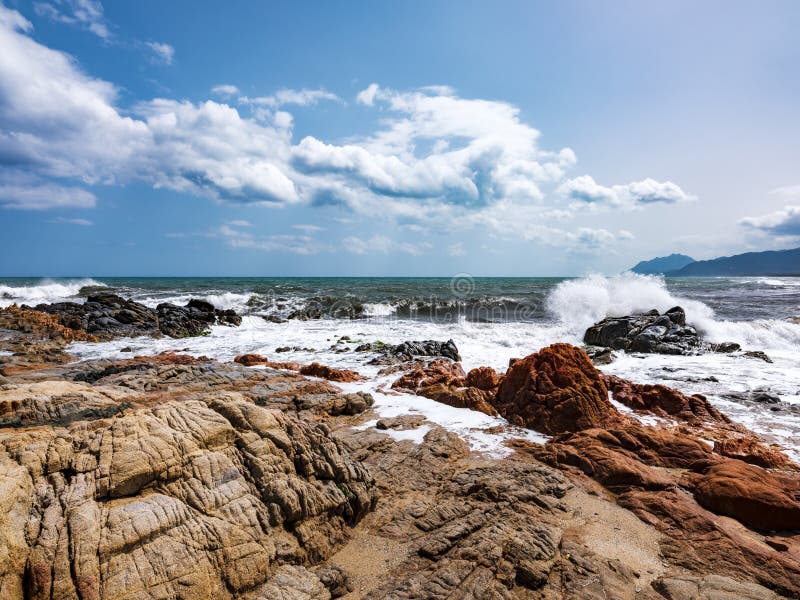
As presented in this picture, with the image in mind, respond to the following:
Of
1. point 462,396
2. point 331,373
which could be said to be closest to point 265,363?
point 331,373

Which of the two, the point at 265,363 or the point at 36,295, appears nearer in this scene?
the point at 265,363

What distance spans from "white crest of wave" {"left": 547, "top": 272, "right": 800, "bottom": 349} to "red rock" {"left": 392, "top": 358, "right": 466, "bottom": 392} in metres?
11.9

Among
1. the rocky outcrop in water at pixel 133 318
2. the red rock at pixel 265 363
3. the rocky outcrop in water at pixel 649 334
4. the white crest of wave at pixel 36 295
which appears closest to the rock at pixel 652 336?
the rocky outcrop in water at pixel 649 334

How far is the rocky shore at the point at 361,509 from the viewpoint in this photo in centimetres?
313

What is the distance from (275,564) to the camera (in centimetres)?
367

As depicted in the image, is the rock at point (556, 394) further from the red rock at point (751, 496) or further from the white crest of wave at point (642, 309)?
the white crest of wave at point (642, 309)

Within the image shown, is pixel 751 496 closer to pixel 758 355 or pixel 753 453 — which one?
pixel 753 453

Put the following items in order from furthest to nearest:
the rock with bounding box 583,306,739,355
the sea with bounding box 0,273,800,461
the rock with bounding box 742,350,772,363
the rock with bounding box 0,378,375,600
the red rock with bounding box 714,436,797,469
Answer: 1. the rock with bounding box 583,306,739,355
2. the rock with bounding box 742,350,772,363
3. the sea with bounding box 0,273,800,461
4. the red rock with bounding box 714,436,797,469
5. the rock with bounding box 0,378,375,600

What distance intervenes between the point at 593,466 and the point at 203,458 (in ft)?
18.1

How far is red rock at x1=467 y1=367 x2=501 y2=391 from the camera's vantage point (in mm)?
10625

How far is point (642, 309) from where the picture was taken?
24609mm

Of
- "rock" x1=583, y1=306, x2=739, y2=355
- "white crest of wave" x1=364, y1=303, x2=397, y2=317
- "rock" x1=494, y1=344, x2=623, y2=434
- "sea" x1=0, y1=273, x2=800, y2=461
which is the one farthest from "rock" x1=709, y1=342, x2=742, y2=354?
"white crest of wave" x1=364, y1=303, x2=397, y2=317

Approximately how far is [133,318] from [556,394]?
81.2ft

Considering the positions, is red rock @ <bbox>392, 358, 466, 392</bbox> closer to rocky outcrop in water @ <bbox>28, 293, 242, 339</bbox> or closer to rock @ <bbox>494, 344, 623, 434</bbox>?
rock @ <bbox>494, 344, 623, 434</bbox>
